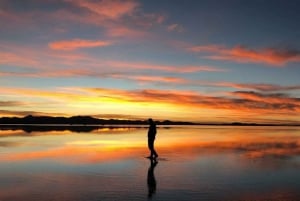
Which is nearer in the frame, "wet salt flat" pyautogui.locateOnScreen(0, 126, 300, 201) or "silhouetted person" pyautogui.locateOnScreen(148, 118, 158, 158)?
"wet salt flat" pyautogui.locateOnScreen(0, 126, 300, 201)

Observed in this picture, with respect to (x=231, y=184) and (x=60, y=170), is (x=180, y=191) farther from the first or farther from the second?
(x=60, y=170)

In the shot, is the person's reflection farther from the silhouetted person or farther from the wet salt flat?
the silhouetted person

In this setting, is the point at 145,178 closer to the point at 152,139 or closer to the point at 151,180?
the point at 151,180

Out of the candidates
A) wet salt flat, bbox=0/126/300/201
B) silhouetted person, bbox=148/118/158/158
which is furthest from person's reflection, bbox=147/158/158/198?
silhouetted person, bbox=148/118/158/158

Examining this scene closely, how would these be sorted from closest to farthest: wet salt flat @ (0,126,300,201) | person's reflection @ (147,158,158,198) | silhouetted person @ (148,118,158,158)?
wet salt flat @ (0,126,300,201) < person's reflection @ (147,158,158,198) < silhouetted person @ (148,118,158,158)

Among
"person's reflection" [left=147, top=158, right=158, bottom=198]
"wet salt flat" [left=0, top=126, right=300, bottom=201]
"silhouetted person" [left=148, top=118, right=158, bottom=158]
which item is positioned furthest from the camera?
"silhouetted person" [left=148, top=118, right=158, bottom=158]

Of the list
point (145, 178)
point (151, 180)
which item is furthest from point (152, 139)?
point (151, 180)

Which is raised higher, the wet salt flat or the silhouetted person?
the silhouetted person

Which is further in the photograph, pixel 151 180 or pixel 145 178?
pixel 145 178

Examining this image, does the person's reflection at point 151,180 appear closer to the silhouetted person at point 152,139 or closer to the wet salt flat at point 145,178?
the wet salt flat at point 145,178

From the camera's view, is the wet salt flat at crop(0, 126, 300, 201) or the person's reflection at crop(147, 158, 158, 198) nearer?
the wet salt flat at crop(0, 126, 300, 201)

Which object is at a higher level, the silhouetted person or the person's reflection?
the silhouetted person

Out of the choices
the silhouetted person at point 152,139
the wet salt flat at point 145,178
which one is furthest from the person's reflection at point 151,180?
the silhouetted person at point 152,139

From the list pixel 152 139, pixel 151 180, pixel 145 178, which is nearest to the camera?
pixel 151 180
